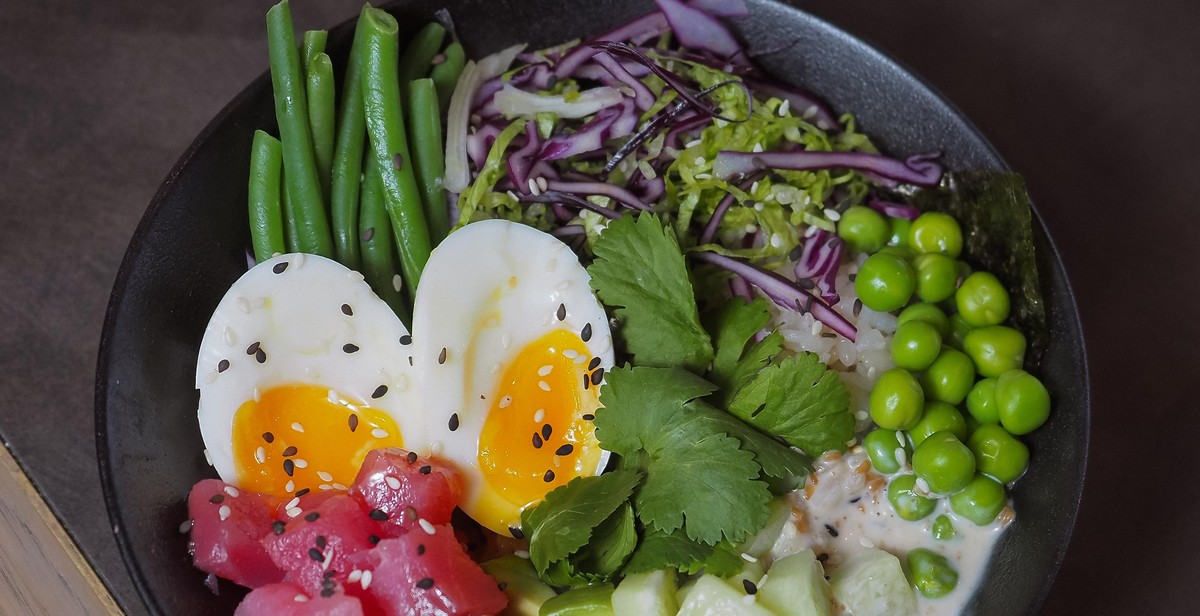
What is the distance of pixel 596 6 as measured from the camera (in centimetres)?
272

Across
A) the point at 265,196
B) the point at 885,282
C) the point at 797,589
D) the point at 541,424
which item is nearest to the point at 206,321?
the point at 265,196

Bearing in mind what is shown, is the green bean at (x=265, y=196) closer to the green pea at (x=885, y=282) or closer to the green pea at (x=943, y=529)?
the green pea at (x=885, y=282)

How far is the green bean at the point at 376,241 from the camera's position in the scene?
2457 millimetres

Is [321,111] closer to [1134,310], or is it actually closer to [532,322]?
[532,322]

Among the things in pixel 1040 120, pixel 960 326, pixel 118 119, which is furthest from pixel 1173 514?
pixel 118 119

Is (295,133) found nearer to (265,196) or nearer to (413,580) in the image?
(265,196)

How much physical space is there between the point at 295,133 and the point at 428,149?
351mm

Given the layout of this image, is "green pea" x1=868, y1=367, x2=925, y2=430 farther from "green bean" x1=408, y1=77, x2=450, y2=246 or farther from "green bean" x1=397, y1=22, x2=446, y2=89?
"green bean" x1=397, y1=22, x2=446, y2=89

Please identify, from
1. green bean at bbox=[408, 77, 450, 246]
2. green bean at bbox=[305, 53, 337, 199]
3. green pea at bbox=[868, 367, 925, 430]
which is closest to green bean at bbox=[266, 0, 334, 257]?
green bean at bbox=[305, 53, 337, 199]

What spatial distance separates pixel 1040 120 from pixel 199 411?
2.78 meters

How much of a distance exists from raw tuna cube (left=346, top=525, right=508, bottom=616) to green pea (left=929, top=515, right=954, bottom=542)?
1225 mm

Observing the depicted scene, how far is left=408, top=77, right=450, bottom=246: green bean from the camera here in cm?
246

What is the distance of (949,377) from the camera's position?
2416 mm

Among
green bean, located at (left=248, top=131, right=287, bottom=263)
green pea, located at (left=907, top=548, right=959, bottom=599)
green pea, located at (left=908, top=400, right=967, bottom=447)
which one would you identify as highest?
green bean, located at (left=248, top=131, right=287, bottom=263)
